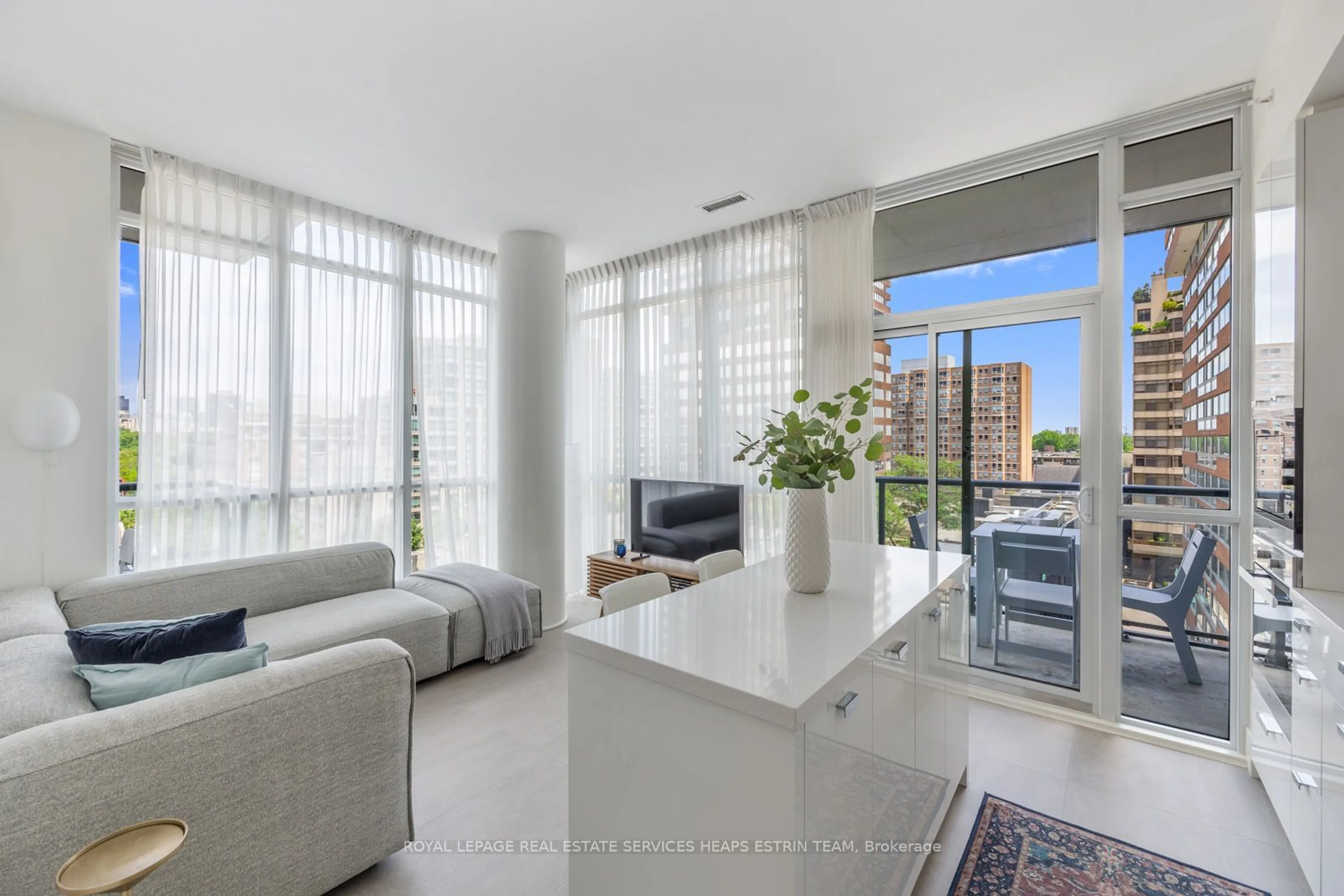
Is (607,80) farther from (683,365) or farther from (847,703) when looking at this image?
(847,703)

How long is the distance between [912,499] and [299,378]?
158 inches

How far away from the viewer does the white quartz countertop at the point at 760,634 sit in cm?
106

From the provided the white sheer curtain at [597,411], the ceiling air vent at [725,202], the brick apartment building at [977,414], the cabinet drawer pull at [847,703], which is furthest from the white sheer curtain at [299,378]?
the cabinet drawer pull at [847,703]

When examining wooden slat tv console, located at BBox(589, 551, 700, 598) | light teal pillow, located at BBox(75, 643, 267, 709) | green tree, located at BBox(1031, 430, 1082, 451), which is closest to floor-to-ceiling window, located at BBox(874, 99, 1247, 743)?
green tree, located at BBox(1031, 430, 1082, 451)

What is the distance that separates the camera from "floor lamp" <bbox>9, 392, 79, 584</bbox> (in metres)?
2.59

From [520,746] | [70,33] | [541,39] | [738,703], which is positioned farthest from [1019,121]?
[70,33]

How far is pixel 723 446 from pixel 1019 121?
257 cm

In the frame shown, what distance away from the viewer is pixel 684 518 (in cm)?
437

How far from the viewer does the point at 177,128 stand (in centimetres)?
282

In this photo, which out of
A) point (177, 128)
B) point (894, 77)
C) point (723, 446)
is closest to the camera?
point (894, 77)

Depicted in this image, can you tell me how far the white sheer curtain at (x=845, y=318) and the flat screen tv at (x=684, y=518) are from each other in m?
0.81

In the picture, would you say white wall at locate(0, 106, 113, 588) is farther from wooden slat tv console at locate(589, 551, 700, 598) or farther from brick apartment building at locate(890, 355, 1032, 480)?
brick apartment building at locate(890, 355, 1032, 480)

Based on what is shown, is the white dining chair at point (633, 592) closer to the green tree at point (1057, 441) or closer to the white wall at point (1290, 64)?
the green tree at point (1057, 441)

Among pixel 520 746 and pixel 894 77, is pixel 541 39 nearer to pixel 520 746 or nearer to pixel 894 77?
pixel 894 77
